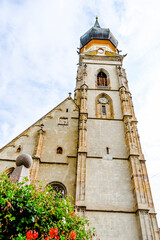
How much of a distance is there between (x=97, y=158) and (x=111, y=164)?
951 mm

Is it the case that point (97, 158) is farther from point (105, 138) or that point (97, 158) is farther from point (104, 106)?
point (104, 106)

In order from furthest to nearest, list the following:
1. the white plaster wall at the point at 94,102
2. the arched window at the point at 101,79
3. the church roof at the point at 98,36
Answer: the church roof at the point at 98,36 → the arched window at the point at 101,79 → the white plaster wall at the point at 94,102

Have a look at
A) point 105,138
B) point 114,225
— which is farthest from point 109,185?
point 105,138

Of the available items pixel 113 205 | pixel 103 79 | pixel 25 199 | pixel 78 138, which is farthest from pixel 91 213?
pixel 103 79

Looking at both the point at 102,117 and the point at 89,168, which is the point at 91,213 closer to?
the point at 89,168

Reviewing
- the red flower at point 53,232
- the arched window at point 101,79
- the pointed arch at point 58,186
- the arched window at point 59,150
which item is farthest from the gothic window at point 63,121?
the red flower at point 53,232

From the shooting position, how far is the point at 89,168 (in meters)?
12.7

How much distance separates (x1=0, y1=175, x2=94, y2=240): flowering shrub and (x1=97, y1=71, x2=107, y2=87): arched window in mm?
15557

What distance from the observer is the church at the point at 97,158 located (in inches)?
418

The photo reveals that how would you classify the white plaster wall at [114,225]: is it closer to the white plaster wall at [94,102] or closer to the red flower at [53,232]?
the red flower at [53,232]

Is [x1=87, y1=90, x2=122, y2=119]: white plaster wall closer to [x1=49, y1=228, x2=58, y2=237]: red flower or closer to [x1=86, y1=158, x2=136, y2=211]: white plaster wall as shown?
[x1=86, y1=158, x2=136, y2=211]: white plaster wall

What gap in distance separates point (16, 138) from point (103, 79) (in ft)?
34.3

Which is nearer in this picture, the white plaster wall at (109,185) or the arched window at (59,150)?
the white plaster wall at (109,185)

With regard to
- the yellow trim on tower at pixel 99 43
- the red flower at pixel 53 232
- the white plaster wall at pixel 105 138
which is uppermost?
the yellow trim on tower at pixel 99 43
